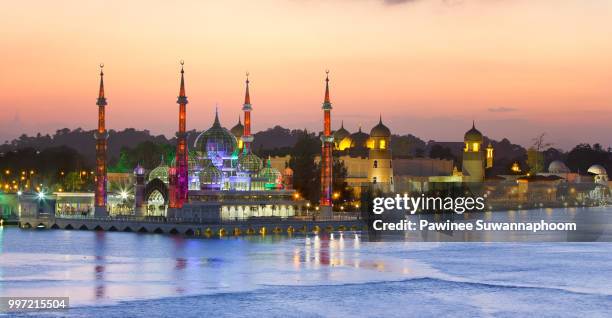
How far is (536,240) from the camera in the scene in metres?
92.3

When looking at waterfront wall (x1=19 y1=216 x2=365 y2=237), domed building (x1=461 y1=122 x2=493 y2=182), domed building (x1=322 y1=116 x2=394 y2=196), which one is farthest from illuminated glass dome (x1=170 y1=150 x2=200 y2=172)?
domed building (x1=461 y1=122 x2=493 y2=182)

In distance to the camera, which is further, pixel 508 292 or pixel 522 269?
pixel 522 269

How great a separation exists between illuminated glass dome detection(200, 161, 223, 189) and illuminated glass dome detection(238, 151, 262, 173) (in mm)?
2705

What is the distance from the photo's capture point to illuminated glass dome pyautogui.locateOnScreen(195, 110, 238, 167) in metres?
99.9

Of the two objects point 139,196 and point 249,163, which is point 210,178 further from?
point 139,196

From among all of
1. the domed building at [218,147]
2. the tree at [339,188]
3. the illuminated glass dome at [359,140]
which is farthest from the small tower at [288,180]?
the illuminated glass dome at [359,140]

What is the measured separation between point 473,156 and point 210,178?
6840 centimetres

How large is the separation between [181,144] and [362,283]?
4113 centimetres

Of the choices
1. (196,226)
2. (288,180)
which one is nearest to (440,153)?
(288,180)

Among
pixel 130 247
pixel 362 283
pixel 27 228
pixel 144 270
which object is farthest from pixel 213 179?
pixel 362 283

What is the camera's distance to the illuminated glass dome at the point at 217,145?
99875 millimetres

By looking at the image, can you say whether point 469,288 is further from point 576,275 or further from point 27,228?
point 27,228

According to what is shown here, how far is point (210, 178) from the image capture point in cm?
9562

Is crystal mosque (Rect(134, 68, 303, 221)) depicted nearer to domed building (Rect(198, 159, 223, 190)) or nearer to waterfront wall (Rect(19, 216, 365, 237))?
domed building (Rect(198, 159, 223, 190))
